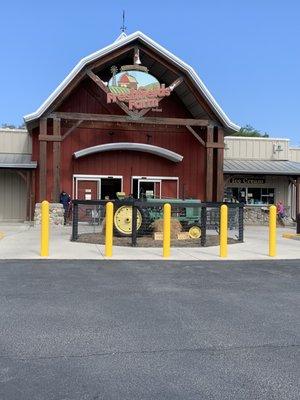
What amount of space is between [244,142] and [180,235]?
1559 cm

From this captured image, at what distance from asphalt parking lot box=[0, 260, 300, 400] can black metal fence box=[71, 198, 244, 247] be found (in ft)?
16.9

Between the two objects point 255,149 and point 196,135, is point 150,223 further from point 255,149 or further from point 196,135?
point 255,149

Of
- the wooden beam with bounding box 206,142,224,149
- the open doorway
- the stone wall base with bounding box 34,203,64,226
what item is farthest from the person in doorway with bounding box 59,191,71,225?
the wooden beam with bounding box 206,142,224,149

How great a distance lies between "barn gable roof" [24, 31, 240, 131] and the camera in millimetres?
22538

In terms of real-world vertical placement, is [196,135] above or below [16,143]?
above

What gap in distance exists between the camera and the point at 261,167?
1123 inches

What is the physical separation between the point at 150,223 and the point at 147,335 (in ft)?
32.8

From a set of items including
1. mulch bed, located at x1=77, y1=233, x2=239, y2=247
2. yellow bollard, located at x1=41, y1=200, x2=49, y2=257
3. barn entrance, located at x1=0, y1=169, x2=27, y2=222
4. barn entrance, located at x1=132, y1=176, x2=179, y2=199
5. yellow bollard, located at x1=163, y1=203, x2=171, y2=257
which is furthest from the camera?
barn entrance, located at x1=132, y1=176, x2=179, y2=199

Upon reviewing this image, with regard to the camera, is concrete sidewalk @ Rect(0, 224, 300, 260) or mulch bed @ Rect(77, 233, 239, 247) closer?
concrete sidewalk @ Rect(0, 224, 300, 260)

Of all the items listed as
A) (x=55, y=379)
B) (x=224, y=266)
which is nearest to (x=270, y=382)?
(x=55, y=379)

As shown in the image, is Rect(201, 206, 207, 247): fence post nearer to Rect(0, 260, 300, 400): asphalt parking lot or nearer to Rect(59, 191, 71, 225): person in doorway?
Rect(0, 260, 300, 400): asphalt parking lot

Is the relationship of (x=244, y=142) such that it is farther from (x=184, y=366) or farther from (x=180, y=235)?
(x=184, y=366)

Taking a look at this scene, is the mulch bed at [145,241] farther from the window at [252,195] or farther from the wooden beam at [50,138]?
the window at [252,195]

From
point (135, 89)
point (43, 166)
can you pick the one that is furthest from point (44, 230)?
point (135, 89)
